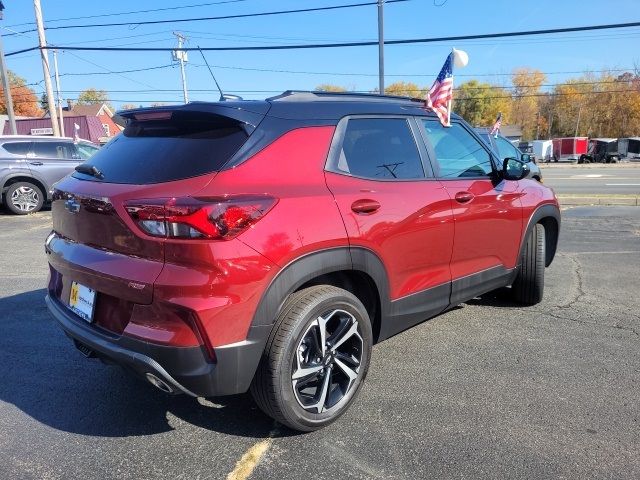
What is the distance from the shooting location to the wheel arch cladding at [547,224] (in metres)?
4.33

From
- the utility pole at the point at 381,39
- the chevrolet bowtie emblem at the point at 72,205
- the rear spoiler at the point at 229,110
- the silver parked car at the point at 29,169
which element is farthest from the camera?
the utility pole at the point at 381,39

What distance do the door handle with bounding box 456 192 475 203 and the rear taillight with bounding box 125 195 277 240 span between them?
1.72m

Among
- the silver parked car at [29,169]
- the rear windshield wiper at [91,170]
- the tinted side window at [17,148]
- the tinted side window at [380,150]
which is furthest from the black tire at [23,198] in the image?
the tinted side window at [380,150]

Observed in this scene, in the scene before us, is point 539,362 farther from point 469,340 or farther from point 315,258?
point 315,258

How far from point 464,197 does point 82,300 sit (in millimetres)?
2532

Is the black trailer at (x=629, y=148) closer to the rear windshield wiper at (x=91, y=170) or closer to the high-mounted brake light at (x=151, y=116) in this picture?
the high-mounted brake light at (x=151, y=116)

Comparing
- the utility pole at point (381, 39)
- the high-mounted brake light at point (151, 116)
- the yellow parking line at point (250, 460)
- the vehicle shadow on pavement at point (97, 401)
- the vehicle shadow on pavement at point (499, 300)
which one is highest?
the utility pole at point (381, 39)

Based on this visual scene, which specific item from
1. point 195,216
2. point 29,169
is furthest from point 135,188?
point 29,169

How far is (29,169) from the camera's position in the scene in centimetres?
1118

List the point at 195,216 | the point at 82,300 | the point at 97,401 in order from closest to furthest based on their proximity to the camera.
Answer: the point at 195,216 < the point at 82,300 < the point at 97,401

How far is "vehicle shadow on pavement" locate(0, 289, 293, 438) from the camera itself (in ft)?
9.29

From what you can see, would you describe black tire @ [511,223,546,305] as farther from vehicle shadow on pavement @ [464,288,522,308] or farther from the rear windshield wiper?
the rear windshield wiper

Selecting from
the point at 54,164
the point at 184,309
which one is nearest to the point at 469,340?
the point at 184,309

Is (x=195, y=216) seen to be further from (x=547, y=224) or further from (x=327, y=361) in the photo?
(x=547, y=224)
